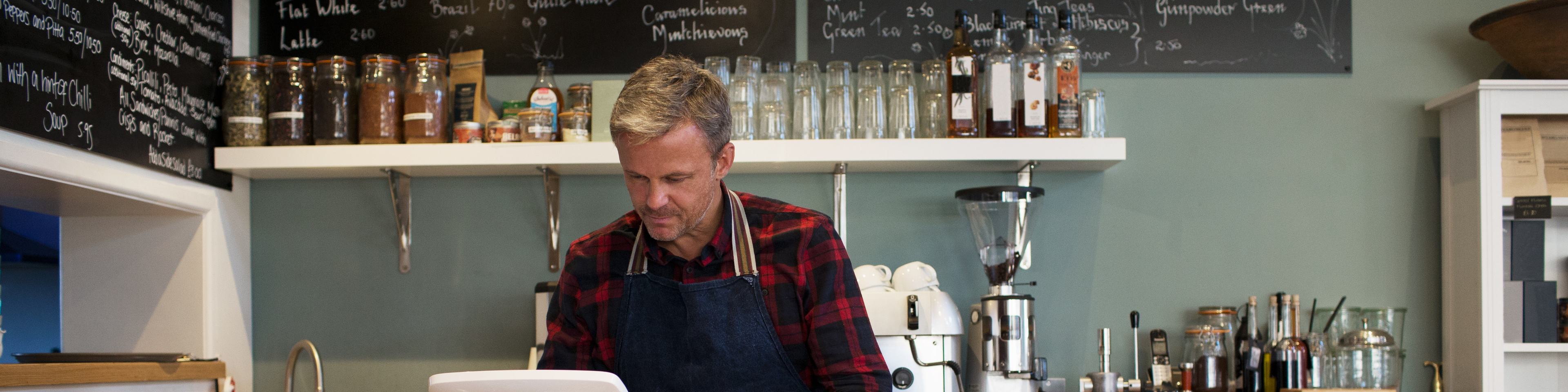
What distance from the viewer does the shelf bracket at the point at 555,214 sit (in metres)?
2.61

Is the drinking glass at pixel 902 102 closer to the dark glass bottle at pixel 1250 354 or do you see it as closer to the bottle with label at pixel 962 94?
the bottle with label at pixel 962 94

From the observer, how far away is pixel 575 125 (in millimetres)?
2455

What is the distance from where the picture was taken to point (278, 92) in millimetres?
2479

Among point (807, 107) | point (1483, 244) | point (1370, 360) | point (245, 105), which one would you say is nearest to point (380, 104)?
point (245, 105)

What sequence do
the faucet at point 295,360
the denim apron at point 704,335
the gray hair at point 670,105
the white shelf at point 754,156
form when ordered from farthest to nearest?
the white shelf at point 754,156 → the faucet at point 295,360 → the denim apron at point 704,335 → the gray hair at point 670,105

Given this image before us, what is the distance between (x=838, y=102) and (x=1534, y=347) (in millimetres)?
1632

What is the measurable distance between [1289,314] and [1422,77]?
2.38 ft

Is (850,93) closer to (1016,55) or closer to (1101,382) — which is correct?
(1016,55)

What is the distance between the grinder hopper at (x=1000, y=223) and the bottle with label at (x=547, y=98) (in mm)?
961

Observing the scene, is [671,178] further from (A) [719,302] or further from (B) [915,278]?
(B) [915,278]

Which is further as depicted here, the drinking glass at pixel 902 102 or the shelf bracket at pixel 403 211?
the shelf bracket at pixel 403 211

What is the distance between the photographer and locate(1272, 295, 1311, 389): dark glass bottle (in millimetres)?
2352

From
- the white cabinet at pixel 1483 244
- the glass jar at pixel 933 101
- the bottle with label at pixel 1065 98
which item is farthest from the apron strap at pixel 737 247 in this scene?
the white cabinet at pixel 1483 244

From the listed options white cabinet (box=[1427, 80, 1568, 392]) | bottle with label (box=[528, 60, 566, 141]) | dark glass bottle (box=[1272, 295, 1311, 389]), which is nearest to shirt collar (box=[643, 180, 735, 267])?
bottle with label (box=[528, 60, 566, 141])
